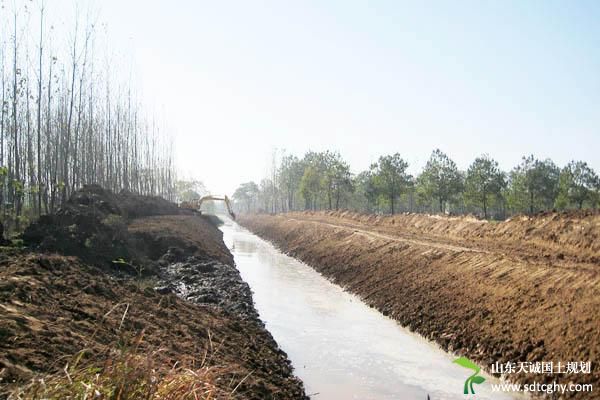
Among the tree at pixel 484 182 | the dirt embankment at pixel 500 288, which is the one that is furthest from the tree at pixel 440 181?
the dirt embankment at pixel 500 288

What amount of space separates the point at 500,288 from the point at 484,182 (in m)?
33.9

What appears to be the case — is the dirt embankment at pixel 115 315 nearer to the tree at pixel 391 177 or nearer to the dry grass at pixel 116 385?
the dry grass at pixel 116 385

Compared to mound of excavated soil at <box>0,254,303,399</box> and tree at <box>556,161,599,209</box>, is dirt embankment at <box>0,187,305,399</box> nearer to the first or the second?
mound of excavated soil at <box>0,254,303,399</box>

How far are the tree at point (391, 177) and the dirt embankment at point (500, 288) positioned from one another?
946 inches

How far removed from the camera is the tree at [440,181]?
44375 millimetres

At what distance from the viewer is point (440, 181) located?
1757 inches

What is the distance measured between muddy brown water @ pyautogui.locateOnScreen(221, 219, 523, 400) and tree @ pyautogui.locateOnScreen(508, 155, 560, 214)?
1362 inches

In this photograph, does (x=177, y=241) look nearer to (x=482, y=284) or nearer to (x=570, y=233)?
(x=482, y=284)

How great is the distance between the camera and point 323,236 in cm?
2961

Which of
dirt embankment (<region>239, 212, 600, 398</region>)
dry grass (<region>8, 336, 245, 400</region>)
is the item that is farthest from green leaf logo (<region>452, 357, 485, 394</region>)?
dry grass (<region>8, 336, 245, 400</region>)

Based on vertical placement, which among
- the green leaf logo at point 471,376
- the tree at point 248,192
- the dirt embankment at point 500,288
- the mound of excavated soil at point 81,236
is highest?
the tree at point 248,192

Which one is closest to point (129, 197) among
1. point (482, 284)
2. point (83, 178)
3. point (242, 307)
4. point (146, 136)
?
point (83, 178)

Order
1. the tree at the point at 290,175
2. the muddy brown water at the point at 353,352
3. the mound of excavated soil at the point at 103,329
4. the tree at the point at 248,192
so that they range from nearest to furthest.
Result: the mound of excavated soil at the point at 103,329 < the muddy brown water at the point at 353,352 < the tree at the point at 290,175 < the tree at the point at 248,192

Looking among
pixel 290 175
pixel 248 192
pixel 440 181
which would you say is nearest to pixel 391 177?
pixel 440 181
